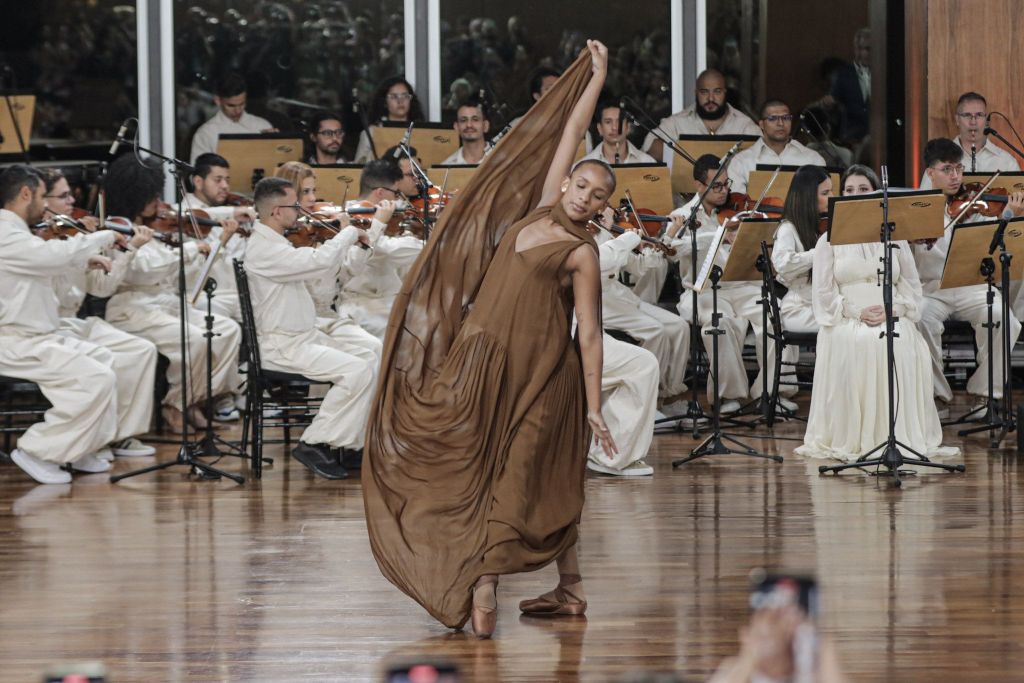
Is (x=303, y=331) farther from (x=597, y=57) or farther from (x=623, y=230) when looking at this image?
(x=597, y=57)

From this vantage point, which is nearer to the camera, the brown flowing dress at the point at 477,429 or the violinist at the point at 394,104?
the brown flowing dress at the point at 477,429

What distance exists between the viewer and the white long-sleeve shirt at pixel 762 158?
30.7ft

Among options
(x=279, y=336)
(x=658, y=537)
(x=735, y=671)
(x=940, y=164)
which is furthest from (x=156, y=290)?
(x=735, y=671)

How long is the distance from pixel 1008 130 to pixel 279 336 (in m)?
4.90

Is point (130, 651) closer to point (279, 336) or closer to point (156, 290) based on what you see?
→ point (279, 336)

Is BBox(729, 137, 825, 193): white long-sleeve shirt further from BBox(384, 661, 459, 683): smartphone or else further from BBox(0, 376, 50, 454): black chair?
BBox(384, 661, 459, 683): smartphone

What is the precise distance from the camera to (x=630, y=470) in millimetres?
6684

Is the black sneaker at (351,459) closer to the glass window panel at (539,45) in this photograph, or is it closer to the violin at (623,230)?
the violin at (623,230)

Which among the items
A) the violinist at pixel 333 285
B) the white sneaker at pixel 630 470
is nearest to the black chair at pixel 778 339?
the white sneaker at pixel 630 470

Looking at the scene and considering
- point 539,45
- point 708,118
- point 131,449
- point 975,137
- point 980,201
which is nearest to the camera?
point 131,449

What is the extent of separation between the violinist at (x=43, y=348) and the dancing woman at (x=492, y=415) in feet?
9.14

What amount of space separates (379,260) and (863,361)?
246 cm

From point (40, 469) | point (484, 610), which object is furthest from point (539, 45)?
point (484, 610)

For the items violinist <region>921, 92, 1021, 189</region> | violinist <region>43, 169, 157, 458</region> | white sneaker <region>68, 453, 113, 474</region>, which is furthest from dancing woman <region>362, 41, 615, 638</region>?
violinist <region>921, 92, 1021, 189</region>
